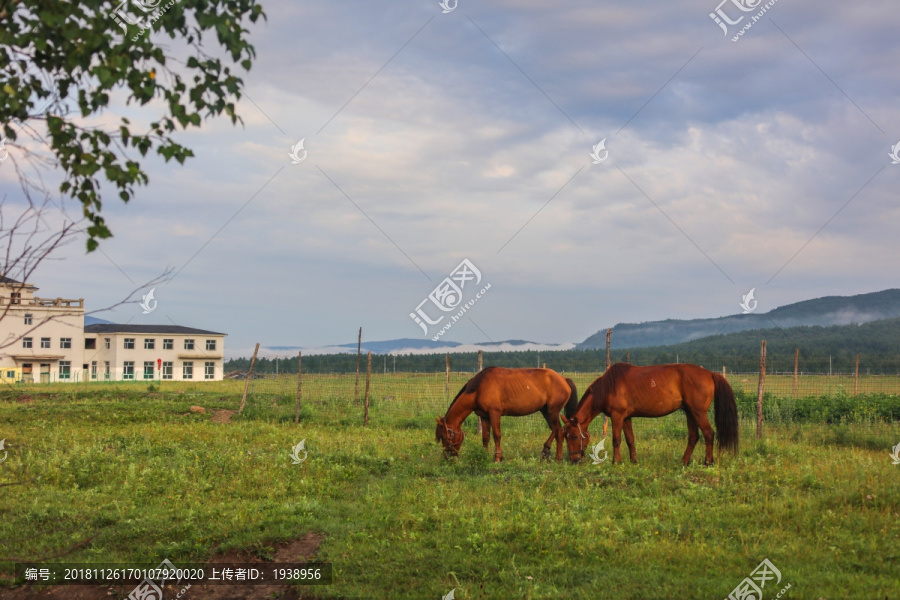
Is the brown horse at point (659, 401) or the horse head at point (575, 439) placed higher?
the brown horse at point (659, 401)

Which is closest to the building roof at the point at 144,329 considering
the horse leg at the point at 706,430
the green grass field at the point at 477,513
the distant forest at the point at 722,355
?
the distant forest at the point at 722,355

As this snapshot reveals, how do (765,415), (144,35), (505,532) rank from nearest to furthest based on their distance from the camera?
1. (144,35)
2. (505,532)
3. (765,415)

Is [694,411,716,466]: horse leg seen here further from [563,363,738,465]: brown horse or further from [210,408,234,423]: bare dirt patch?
[210,408,234,423]: bare dirt patch

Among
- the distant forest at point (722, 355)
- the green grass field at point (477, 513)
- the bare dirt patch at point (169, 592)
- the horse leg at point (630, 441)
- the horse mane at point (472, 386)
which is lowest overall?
the bare dirt patch at point (169, 592)

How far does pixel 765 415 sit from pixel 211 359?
59.3 m

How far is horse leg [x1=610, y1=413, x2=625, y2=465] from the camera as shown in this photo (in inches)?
480

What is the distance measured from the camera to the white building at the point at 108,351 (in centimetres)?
5991

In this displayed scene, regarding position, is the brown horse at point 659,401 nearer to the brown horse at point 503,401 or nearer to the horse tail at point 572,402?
the brown horse at point 503,401

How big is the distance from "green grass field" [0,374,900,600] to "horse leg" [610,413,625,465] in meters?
0.23

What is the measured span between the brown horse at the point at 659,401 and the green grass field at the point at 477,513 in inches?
20.8

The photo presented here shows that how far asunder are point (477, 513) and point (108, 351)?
6588 cm

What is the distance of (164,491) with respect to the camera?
34.4ft

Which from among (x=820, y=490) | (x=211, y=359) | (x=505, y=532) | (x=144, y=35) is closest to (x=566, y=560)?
(x=505, y=532)

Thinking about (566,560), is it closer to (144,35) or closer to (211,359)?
(144,35)
